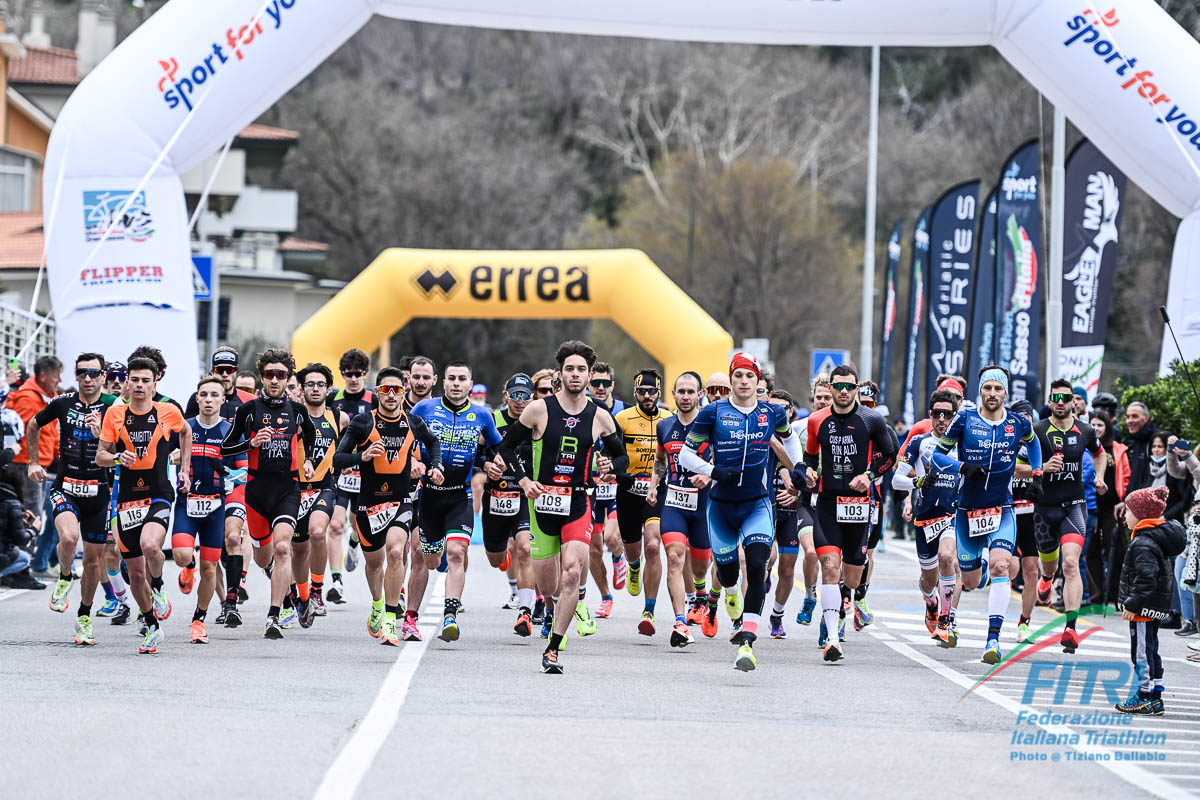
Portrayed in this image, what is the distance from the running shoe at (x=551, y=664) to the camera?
37.0 ft

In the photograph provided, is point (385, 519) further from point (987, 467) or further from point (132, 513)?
point (987, 467)

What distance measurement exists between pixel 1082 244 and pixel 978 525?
10.1 meters

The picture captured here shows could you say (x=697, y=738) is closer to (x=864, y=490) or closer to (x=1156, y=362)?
(x=864, y=490)

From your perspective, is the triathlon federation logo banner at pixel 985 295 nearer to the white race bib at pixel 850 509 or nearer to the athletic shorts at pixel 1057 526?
the athletic shorts at pixel 1057 526

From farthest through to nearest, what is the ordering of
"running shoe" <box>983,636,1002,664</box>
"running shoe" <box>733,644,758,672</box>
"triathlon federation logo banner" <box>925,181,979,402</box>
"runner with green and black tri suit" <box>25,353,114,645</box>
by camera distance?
"triathlon federation logo banner" <box>925,181,979,402</box> < "running shoe" <box>983,636,1002,664</box> < "runner with green and black tri suit" <box>25,353,114,645</box> < "running shoe" <box>733,644,758,672</box>

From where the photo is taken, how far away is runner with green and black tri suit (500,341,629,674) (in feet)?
39.2

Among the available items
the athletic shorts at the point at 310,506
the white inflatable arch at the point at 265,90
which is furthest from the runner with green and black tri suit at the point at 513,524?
the white inflatable arch at the point at 265,90

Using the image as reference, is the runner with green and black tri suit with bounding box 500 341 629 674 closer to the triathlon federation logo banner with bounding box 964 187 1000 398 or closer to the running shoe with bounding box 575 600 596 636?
the running shoe with bounding box 575 600 596 636

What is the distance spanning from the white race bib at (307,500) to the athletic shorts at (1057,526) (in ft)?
19.4

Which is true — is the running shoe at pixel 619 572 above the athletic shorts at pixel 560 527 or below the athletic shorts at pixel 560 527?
below

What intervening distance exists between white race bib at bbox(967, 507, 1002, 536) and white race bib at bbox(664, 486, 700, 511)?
213 cm

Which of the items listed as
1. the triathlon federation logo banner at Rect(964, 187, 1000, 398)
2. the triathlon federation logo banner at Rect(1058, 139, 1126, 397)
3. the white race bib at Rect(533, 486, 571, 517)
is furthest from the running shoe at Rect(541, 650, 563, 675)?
the triathlon federation logo banner at Rect(964, 187, 1000, 398)

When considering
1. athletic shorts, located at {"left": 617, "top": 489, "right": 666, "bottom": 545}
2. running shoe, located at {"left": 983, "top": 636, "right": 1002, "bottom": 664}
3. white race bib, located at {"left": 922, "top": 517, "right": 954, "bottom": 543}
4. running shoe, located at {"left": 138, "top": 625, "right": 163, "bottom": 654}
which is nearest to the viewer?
running shoe, located at {"left": 138, "top": 625, "right": 163, "bottom": 654}

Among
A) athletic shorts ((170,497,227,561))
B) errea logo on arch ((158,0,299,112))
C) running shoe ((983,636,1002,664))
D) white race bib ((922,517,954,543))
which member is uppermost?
errea logo on arch ((158,0,299,112))
